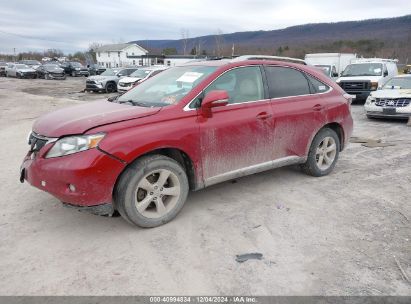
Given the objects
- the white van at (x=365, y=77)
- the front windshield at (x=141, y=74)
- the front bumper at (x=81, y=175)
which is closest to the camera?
the front bumper at (x=81, y=175)

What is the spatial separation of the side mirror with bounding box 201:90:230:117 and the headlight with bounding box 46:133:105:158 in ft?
3.69

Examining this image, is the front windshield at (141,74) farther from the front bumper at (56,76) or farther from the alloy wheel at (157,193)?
the front bumper at (56,76)

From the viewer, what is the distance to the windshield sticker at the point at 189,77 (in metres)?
4.24

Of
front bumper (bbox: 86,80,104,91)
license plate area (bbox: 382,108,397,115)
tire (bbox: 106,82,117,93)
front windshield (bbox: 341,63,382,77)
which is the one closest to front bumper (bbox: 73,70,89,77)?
front bumper (bbox: 86,80,104,91)

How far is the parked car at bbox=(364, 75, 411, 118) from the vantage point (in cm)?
988

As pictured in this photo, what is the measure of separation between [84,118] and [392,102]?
30.3 feet

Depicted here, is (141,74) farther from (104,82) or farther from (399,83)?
(399,83)

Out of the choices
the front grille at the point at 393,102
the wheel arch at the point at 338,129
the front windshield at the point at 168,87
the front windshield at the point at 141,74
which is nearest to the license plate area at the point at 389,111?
the front grille at the point at 393,102

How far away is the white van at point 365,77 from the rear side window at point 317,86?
32.1ft

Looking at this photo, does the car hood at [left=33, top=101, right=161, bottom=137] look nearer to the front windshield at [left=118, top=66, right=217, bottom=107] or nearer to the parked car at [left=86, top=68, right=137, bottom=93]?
the front windshield at [left=118, top=66, right=217, bottom=107]

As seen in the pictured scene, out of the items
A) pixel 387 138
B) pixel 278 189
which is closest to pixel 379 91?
pixel 387 138

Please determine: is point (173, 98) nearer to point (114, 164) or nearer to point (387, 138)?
point (114, 164)

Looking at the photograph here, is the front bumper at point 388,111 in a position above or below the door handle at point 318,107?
below

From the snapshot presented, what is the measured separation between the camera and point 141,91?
462cm
